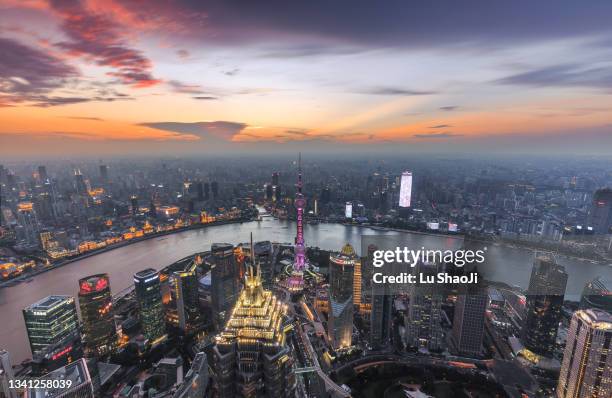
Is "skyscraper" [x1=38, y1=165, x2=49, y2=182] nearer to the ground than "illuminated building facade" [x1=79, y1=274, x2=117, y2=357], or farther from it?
farther from it

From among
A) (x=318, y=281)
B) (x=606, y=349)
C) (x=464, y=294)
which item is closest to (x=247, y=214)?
(x=318, y=281)

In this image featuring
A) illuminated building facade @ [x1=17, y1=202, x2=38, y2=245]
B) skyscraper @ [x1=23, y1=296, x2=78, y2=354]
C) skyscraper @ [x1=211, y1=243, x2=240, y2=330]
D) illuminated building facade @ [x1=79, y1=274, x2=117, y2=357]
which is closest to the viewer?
skyscraper @ [x1=23, y1=296, x2=78, y2=354]

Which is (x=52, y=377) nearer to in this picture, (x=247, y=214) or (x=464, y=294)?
(x=464, y=294)

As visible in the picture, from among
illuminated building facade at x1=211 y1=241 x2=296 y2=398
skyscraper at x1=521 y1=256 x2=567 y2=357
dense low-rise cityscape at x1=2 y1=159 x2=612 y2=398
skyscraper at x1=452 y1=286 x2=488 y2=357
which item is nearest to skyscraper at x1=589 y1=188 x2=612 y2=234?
dense low-rise cityscape at x1=2 y1=159 x2=612 y2=398

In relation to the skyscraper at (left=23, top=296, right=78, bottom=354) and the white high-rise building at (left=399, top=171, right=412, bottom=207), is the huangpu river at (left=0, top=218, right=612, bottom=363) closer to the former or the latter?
the skyscraper at (left=23, top=296, right=78, bottom=354)

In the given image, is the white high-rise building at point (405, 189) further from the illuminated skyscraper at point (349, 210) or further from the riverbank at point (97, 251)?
the riverbank at point (97, 251)

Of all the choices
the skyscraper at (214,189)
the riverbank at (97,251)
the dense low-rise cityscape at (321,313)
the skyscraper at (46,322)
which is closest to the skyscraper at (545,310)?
the dense low-rise cityscape at (321,313)

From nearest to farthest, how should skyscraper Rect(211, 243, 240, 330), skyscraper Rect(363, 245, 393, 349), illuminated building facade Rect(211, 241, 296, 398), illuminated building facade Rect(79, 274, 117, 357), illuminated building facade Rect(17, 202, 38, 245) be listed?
→ illuminated building facade Rect(211, 241, 296, 398) → skyscraper Rect(363, 245, 393, 349) → illuminated building facade Rect(79, 274, 117, 357) → skyscraper Rect(211, 243, 240, 330) → illuminated building facade Rect(17, 202, 38, 245)
